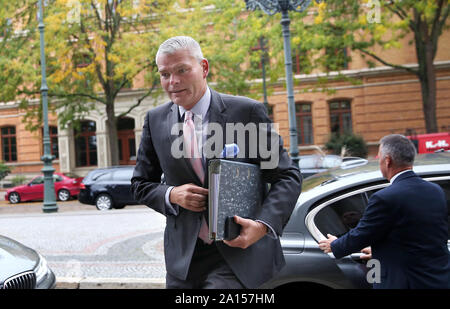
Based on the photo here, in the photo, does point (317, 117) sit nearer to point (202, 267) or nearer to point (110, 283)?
point (110, 283)

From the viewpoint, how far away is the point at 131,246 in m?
8.81

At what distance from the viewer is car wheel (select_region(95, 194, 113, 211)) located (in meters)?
17.9

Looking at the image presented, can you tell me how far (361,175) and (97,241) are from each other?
7.07 metres

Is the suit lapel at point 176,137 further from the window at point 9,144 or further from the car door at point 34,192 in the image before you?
the window at point 9,144

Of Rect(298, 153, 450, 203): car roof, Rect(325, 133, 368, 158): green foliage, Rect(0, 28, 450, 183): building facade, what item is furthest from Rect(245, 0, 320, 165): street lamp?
Rect(325, 133, 368, 158): green foliage

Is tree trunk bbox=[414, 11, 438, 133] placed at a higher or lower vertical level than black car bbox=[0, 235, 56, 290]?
higher

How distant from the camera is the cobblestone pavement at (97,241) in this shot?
6.79 m

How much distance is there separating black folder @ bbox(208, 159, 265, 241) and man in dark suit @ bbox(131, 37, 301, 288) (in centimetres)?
10

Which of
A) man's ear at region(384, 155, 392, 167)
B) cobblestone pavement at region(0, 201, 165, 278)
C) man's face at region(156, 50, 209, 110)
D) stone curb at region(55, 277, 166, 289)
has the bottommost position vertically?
cobblestone pavement at region(0, 201, 165, 278)

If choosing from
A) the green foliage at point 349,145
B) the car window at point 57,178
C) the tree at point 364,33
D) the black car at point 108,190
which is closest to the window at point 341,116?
the green foliage at point 349,145

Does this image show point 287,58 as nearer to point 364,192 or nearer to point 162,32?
point 364,192

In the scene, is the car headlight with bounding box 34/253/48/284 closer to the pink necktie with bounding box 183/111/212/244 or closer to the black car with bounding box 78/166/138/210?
the pink necktie with bounding box 183/111/212/244

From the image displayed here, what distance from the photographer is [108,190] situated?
17828 mm

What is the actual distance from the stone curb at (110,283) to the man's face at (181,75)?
3.97 m
